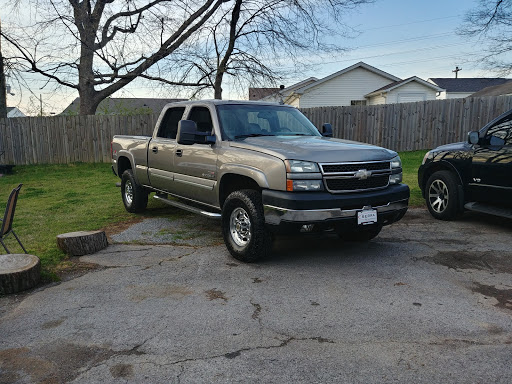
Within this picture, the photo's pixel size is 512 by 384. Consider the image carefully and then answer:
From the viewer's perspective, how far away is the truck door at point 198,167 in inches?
226

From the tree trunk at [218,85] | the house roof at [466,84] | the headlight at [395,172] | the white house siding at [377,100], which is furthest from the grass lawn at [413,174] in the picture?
the house roof at [466,84]

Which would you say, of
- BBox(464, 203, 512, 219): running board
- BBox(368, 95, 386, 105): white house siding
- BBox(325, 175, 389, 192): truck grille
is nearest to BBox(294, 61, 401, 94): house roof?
BBox(368, 95, 386, 105): white house siding

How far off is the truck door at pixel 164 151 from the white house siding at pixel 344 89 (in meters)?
23.0

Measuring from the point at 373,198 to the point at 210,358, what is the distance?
2.71 metres

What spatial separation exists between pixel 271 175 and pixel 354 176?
3.03ft

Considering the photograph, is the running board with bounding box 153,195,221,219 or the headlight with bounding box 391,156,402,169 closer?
the headlight with bounding box 391,156,402,169

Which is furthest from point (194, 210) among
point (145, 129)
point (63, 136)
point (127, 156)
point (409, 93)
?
point (409, 93)

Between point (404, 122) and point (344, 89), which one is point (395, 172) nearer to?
point (404, 122)

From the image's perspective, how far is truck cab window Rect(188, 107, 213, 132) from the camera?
6.20 m

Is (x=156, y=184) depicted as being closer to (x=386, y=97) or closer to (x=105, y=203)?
(x=105, y=203)

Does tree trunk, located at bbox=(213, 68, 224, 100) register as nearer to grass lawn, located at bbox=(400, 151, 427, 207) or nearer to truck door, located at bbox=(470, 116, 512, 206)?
grass lawn, located at bbox=(400, 151, 427, 207)

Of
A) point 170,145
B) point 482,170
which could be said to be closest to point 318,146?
point 170,145

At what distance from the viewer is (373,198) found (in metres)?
4.86

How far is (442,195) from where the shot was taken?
7.30 meters
